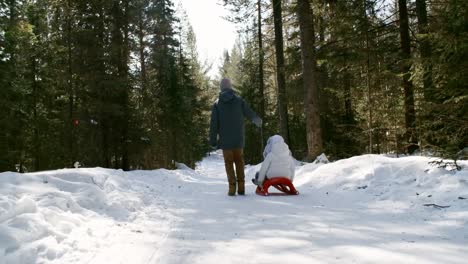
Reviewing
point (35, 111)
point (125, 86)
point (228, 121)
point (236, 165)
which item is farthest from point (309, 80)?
point (35, 111)

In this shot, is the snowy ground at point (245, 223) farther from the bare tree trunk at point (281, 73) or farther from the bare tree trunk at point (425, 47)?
the bare tree trunk at point (281, 73)

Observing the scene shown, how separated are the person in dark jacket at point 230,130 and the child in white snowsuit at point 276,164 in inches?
17.2

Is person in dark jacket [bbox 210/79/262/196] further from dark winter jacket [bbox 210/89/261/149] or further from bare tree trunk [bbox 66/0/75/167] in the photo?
bare tree trunk [bbox 66/0/75/167]

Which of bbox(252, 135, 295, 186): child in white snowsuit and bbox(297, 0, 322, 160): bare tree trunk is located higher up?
bbox(297, 0, 322, 160): bare tree trunk

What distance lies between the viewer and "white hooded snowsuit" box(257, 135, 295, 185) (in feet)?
25.1

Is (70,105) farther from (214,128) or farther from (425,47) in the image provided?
(425,47)

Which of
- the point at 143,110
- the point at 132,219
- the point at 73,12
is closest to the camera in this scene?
the point at 132,219

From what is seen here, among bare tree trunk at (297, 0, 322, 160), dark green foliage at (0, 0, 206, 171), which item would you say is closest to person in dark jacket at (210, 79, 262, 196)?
bare tree trunk at (297, 0, 322, 160)

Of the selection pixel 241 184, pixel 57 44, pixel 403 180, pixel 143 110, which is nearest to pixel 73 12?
pixel 57 44

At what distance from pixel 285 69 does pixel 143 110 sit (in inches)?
394

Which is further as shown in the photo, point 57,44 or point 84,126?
point 57,44

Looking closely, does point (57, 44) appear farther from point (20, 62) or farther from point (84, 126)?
point (84, 126)

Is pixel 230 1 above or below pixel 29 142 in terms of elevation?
above

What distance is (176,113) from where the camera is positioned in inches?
1316
